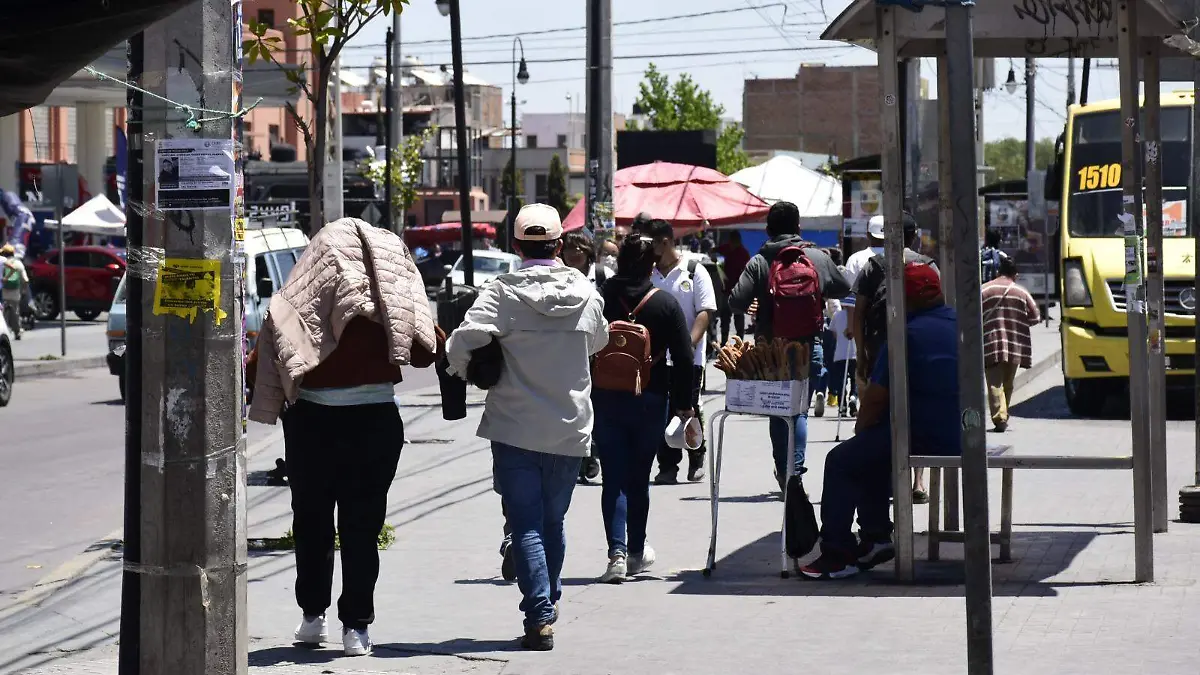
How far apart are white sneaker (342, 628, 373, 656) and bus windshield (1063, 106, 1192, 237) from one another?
40.1 feet

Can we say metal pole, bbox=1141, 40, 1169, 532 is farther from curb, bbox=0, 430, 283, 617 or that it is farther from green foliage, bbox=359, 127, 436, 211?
green foliage, bbox=359, 127, 436, 211

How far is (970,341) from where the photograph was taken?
5.03m

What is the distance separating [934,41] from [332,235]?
413 centimetres

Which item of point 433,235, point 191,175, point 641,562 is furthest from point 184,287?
point 433,235

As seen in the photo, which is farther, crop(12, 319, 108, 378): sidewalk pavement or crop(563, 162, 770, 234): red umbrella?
crop(12, 319, 108, 378): sidewalk pavement

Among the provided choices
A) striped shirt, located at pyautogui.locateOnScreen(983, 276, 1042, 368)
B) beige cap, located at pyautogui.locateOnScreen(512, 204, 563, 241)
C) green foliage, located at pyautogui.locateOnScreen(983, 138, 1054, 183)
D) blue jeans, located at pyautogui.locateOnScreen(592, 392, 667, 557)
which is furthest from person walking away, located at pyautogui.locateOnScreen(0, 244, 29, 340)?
green foliage, located at pyautogui.locateOnScreen(983, 138, 1054, 183)

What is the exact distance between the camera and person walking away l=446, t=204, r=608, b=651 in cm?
734

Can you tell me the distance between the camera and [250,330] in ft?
62.1

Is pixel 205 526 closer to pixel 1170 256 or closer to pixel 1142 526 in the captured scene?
pixel 1142 526

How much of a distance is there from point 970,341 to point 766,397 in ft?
13.2

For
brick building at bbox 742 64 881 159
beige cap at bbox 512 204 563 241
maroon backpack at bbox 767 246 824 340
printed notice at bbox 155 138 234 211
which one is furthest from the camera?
brick building at bbox 742 64 881 159

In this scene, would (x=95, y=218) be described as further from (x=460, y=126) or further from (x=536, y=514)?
(x=536, y=514)

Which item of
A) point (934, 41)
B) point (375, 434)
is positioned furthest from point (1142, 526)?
point (375, 434)

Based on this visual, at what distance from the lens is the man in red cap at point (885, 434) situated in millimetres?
8609
